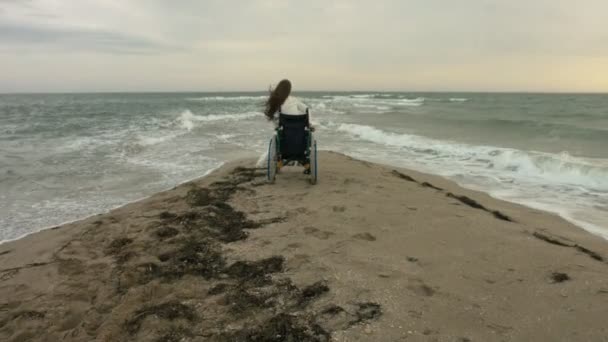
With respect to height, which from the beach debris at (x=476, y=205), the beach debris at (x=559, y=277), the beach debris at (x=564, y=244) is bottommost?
the beach debris at (x=564, y=244)

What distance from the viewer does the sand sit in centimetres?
260

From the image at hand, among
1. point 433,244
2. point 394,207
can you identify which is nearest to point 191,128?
point 394,207

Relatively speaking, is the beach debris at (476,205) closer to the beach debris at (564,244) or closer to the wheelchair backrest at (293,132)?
the beach debris at (564,244)

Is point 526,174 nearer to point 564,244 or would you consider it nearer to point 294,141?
point 564,244

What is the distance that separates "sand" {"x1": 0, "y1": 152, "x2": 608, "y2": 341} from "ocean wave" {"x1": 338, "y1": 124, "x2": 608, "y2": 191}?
3.06 meters

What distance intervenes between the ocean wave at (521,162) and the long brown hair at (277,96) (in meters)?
4.72

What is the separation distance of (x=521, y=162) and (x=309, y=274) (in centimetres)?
751

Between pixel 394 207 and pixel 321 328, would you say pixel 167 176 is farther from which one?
pixel 321 328

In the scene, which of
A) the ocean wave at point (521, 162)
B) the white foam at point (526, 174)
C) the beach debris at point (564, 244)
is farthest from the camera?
the ocean wave at point (521, 162)

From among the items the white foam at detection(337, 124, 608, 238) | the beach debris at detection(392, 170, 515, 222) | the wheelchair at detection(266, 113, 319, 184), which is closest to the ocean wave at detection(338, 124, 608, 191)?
the white foam at detection(337, 124, 608, 238)

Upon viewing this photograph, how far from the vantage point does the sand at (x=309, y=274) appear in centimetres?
260

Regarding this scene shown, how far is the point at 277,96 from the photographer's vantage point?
630 cm

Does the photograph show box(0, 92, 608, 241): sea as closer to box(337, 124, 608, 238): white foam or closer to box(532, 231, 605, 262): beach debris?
box(337, 124, 608, 238): white foam

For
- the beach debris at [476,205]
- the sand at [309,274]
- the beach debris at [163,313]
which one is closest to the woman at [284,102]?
the sand at [309,274]
